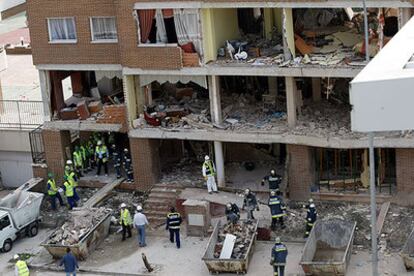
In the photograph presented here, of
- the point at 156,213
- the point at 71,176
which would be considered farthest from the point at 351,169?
the point at 71,176

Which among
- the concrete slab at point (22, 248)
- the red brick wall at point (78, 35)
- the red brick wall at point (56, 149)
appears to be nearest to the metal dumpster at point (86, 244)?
the concrete slab at point (22, 248)

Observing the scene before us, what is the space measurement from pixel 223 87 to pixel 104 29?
637 centimetres

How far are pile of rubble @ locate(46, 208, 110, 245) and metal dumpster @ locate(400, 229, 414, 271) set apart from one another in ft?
41.2

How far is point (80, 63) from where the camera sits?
139 ft

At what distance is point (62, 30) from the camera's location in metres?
42.6

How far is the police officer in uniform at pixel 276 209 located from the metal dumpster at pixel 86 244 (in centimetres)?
692

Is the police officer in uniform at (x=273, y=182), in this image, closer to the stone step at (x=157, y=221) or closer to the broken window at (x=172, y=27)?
the stone step at (x=157, y=221)

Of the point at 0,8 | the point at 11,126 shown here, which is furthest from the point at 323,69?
the point at 0,8

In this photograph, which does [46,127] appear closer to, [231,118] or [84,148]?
[84,148]

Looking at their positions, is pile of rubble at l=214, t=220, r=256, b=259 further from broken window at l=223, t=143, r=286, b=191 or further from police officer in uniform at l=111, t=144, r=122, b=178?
police officer in uniform at l=111, t=144, r=122, b=178

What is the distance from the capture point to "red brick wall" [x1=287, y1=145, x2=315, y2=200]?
129ft

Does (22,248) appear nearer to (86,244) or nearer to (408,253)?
(86,244)

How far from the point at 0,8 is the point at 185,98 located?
76.8 ft

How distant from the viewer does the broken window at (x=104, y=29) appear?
41625mm
